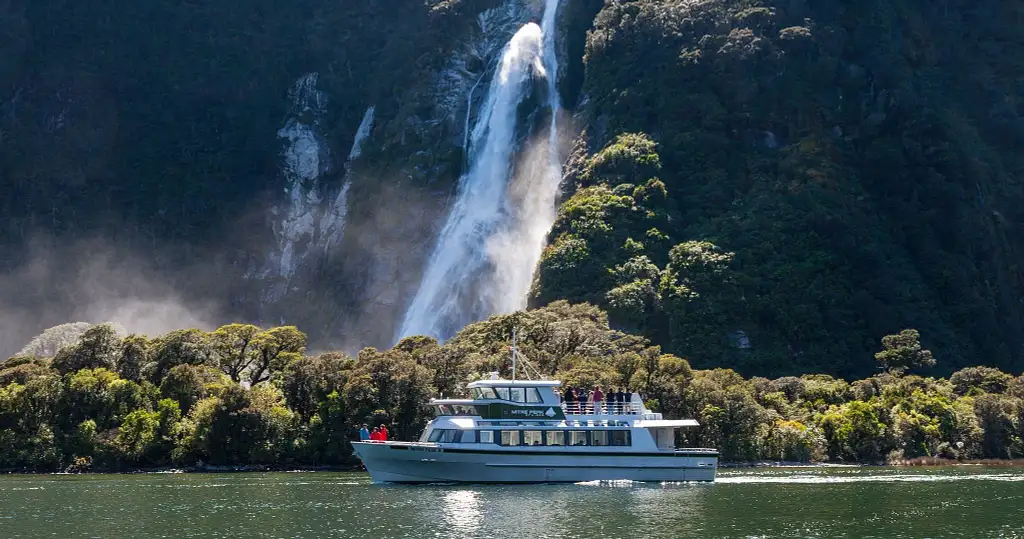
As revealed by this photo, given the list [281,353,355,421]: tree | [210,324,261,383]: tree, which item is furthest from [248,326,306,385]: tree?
[281,353,355,421]: tree

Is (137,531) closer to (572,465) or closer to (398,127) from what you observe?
(572,465)

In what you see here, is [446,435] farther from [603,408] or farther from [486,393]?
[603,408]

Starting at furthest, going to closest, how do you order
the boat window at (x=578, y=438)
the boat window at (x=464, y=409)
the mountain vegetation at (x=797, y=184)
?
the mountain vegetation at (x=797, y=184)
the boat window at (x=578, y=438)
the boat window at (x=464, y=409)

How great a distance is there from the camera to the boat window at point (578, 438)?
253 feet

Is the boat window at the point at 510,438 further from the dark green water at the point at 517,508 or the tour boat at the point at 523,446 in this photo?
the dark green water at the point at 517,508

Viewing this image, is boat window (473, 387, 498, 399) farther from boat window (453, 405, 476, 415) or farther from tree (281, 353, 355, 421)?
tree (281, 353, 355, 421)

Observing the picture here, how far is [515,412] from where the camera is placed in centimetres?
7681

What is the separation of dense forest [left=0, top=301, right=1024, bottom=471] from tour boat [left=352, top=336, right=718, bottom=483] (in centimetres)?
1590

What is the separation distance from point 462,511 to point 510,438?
46.3 feet

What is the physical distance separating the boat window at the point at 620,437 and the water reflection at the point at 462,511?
1036 cm

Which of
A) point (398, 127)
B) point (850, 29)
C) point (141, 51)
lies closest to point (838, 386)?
point (850, 29)

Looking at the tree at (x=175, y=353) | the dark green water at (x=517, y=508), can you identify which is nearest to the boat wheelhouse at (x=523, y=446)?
the dark green water at (x=517, y=508)

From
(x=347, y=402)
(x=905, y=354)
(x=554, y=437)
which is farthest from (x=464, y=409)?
(x=905, y=354)

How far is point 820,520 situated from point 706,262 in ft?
260
